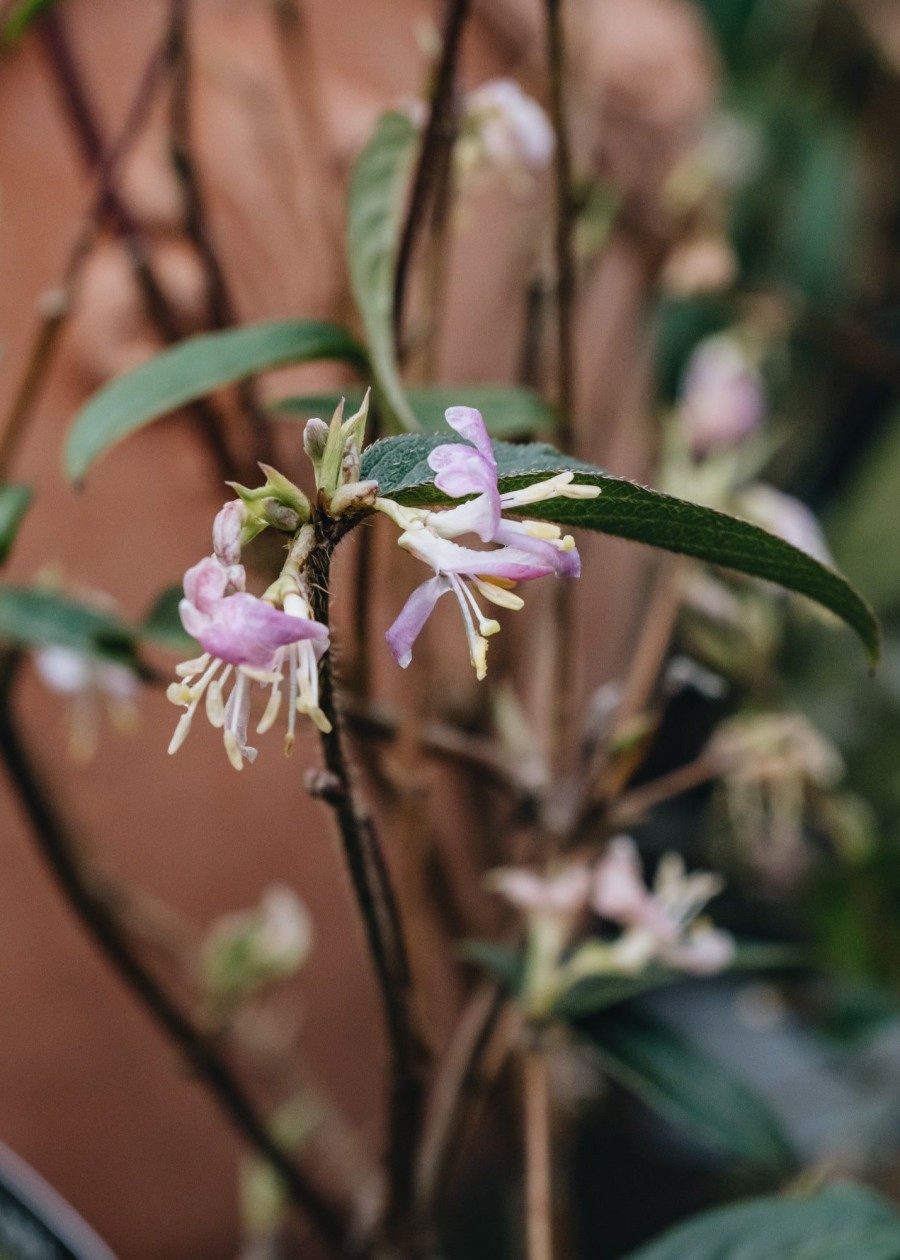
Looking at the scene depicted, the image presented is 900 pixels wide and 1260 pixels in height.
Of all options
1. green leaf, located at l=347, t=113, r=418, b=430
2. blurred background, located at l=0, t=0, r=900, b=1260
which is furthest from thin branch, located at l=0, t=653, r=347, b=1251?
green leaf, located at l=347, t=113, r=418, b=430

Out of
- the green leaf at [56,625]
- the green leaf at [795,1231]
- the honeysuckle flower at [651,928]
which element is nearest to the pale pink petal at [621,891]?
the honeysuckle flower at [651,928]

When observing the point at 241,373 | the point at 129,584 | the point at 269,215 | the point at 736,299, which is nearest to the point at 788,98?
the point at 736,299

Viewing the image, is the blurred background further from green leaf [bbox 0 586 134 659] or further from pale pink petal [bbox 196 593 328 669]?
pale pink petal [bbox 196 593 328 669]

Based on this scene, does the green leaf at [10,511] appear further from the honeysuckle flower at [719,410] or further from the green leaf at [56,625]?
the honeysuckle flower at [719,410]

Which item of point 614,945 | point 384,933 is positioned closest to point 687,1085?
point 614,945

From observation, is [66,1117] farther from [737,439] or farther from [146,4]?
[146,4]
